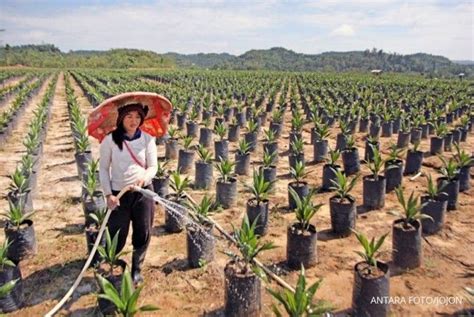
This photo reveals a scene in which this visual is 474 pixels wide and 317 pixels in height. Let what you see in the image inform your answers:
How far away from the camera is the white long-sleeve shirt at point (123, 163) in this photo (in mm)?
3441

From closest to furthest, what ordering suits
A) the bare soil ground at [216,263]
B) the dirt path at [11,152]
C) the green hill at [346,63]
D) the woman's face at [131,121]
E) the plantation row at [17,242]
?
the woman's face at [131,121], the plantation row at [17,242], the bare soil ground at [216,263], the dirt path at [11,152], the green hill at [346,63]

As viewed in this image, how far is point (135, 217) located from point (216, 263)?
1.25 meters

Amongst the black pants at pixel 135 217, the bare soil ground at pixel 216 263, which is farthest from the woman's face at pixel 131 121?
the bare soil ground at pixel 216 263

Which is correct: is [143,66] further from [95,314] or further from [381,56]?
[381,56]

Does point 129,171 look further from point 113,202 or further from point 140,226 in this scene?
point 140,226

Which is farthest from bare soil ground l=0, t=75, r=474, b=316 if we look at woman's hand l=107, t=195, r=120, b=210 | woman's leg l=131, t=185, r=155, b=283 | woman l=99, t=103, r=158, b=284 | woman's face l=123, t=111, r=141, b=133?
woman's face l=123, t=111, r=141, b=133

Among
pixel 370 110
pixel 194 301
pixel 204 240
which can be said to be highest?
pixel 370 110

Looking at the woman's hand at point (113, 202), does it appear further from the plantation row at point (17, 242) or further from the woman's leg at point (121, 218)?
the plantation row at point (17, 242)

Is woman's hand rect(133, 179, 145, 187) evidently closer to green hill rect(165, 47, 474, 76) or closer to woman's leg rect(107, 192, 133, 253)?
woman's leg rect(107, 192, 133, 253)

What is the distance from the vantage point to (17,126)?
12.6m

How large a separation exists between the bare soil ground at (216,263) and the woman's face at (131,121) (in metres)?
1.69

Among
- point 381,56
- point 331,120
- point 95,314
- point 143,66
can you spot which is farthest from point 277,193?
point 381,56

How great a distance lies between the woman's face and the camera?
338cm

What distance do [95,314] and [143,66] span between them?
70280 millimetres
